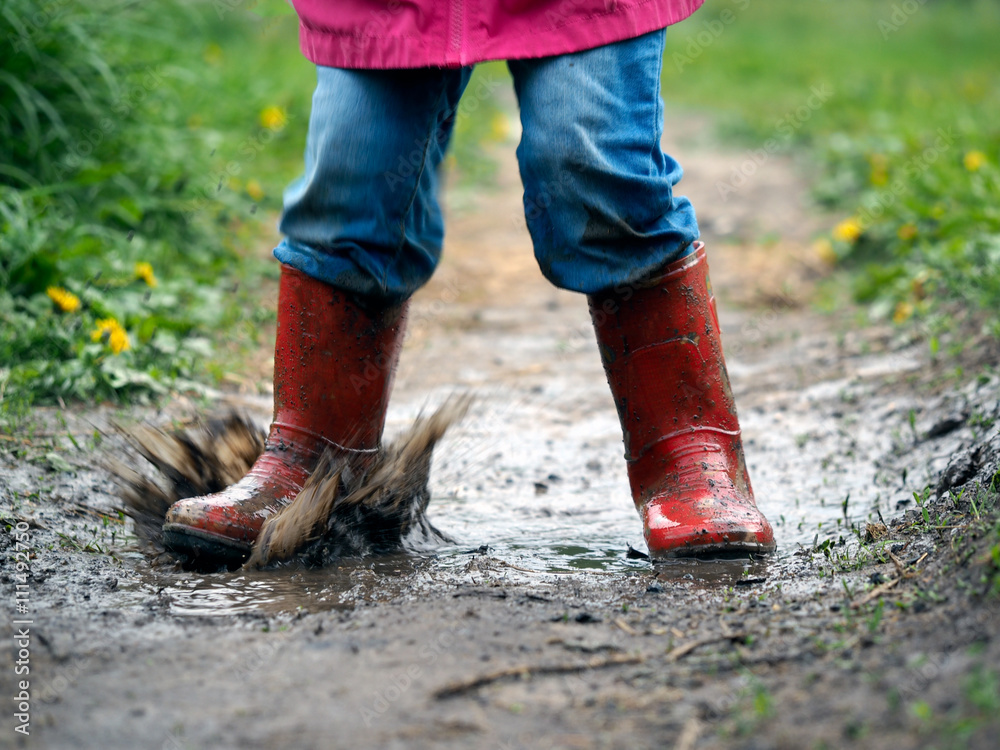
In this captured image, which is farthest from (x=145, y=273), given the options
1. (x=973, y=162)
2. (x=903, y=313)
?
(x=973, y=162)

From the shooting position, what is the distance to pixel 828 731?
3.25 feet

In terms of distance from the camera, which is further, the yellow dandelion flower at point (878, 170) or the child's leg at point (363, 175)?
the yellow dandelion flower at point (878, 170)

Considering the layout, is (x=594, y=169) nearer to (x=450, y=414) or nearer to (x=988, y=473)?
(x=450, y=414)

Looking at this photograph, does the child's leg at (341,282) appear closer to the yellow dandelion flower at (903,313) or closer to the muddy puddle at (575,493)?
the muddy puddle at (575,493)

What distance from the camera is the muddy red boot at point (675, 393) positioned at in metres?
1.75

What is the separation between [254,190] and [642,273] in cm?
261

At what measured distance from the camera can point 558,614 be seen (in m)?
1.38

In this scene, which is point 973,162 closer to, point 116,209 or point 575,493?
point 575,493

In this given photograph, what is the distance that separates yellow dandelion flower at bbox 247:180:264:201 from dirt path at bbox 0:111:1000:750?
1.57 m

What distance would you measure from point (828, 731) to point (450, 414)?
1.09m

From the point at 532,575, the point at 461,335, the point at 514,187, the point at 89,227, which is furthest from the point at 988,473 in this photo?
the point at 514,187

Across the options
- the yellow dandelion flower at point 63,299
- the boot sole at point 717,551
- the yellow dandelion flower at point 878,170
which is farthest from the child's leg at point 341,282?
the yellow dandelion flower at point 878,170

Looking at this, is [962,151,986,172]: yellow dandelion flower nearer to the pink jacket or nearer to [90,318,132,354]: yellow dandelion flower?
the pink jacket

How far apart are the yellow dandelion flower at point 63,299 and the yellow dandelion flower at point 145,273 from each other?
276 millimetres
